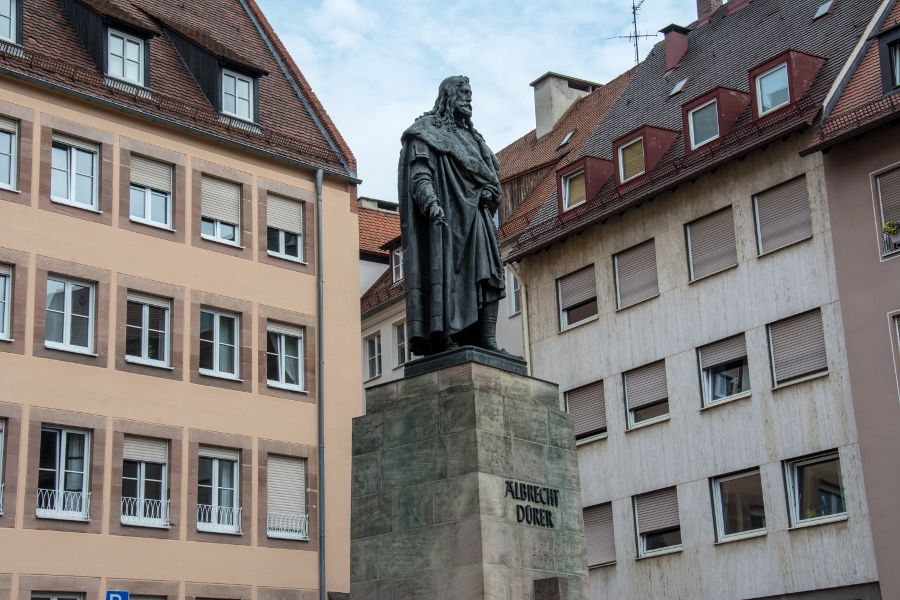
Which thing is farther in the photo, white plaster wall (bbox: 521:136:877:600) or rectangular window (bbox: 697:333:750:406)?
rectangular window (bbox: 697:333:750:406)

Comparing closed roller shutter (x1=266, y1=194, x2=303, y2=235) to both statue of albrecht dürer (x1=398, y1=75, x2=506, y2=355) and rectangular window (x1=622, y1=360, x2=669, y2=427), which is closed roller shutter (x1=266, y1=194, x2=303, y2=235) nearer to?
rectangular window (x1=622, y1=360, x2=669, y2=427)

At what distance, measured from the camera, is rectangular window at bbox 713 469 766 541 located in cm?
3006

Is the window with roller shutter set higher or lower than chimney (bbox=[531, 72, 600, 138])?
lower

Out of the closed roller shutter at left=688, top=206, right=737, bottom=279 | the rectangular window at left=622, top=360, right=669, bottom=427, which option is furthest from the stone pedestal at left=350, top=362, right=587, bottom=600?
the rectangular window at left=622, top=360, right=669, bottom=427

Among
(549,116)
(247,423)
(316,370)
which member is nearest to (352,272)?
(316,370)

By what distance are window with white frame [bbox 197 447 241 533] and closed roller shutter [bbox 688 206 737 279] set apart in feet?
35.4

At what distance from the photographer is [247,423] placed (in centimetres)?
3091

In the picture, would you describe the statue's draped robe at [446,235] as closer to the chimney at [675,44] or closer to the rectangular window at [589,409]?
the rectangular window at [589,409]

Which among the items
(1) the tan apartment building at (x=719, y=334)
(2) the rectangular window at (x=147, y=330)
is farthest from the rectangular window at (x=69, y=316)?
(1) the tan apartment building at (x=719, y=334)

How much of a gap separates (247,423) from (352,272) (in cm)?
505

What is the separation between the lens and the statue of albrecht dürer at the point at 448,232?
616 inches

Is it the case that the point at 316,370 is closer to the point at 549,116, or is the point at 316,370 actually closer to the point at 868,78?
the point at 868,78

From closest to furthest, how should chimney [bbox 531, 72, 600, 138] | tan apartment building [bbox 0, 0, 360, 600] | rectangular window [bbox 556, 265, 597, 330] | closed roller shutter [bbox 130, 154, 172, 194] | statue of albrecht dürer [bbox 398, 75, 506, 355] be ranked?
statue of albrecht dürer [bbox 398, 75, 506, 355]
tan apartment building [bbox 0, 0, 360, 600]
closed roller shutter [bbox 130, 154, 172, 194]
rectangular window [bbox 556, 265, 597, 330]
chimney [bbox 531, 72, 600, 138]

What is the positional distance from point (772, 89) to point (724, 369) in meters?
6.13
